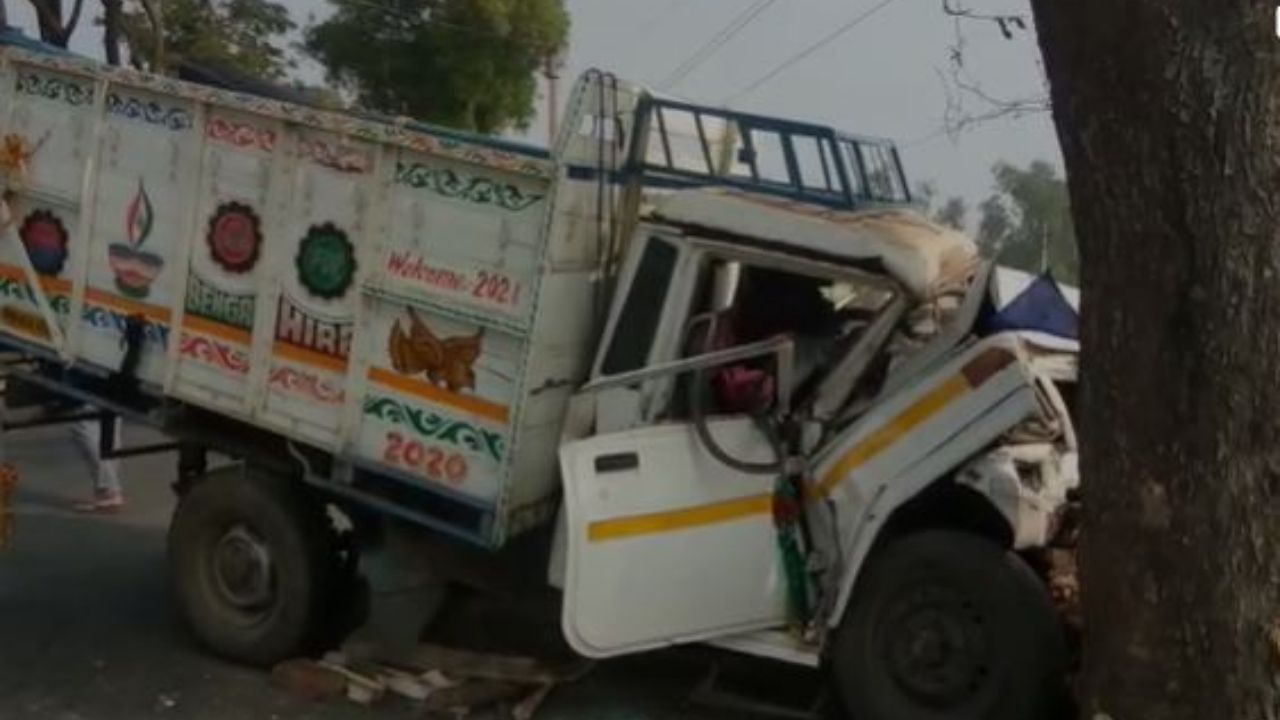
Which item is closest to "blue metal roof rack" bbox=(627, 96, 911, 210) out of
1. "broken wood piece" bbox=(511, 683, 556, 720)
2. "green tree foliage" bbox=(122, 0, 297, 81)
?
"broken wood piece" bbox=(511, 683, 556, 720)

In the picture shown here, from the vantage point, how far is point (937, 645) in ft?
16.6

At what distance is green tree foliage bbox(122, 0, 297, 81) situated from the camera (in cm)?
2142

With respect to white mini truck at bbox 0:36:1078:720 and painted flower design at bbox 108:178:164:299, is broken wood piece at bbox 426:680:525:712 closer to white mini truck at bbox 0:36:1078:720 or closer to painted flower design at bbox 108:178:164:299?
white mini truck at bbox 0:36:1078:720

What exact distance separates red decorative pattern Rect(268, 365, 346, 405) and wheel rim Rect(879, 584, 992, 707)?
232cm

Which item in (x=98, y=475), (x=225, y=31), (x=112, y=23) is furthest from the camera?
(x=225, y=31)

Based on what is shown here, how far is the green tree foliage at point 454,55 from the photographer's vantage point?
92.0ft

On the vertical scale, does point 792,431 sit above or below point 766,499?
above

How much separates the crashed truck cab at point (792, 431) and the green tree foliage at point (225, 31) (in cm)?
1582

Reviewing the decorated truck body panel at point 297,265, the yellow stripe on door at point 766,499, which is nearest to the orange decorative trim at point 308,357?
the decorated truck body panel at point 297,265

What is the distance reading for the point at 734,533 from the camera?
5.29 meters

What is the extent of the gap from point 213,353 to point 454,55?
74.6ft

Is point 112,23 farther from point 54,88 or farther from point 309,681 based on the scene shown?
point 309,681

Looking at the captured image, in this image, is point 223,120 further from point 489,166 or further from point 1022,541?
point 1022,541

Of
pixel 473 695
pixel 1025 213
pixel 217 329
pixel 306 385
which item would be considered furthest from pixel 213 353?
pixel 1025 213
